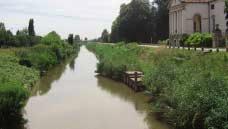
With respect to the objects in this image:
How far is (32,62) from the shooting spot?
40.7 m

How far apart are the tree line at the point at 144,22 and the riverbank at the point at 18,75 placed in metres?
20.8

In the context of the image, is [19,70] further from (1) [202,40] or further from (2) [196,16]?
(2) [196,16]

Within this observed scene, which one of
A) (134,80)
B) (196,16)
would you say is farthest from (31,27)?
(134,80)

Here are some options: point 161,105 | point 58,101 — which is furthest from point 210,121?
point 58,101

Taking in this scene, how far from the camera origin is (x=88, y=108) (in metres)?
24.3

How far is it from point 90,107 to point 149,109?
132 inches

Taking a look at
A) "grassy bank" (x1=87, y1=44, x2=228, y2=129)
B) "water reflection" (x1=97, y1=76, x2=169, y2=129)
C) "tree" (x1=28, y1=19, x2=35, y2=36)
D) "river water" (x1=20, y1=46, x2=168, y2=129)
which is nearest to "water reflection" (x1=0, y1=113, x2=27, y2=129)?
"river water" (x1=20, y1=46, x2=168, y2=129)

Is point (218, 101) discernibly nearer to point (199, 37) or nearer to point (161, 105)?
point (161, 105)

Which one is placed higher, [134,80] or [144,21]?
[144,21]

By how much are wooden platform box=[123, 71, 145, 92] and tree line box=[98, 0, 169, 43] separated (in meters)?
45.6

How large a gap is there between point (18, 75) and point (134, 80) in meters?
7.88

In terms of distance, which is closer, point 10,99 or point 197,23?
point 10,99

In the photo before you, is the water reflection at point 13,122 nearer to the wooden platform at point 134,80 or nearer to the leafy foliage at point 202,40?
the wooden platform at point 134,80

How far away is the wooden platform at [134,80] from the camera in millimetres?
29875
